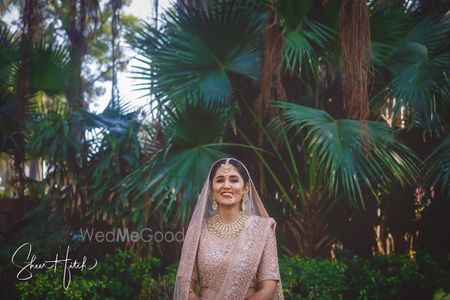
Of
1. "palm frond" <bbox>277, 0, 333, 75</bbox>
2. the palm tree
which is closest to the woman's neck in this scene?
the palm tree

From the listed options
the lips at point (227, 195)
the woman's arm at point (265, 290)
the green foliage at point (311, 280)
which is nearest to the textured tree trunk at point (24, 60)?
the green foliage at point (311, 280)

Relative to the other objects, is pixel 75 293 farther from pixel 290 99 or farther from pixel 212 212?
pixel 290 99

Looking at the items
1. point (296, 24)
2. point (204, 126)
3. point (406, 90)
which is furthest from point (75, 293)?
point (406, 90)

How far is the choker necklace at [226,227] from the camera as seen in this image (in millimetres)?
2889

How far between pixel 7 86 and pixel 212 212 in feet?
17.7

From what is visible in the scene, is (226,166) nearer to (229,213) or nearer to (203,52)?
(229,213)

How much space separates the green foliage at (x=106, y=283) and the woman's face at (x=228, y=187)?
253 centimetres

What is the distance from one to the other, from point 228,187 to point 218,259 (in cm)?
39

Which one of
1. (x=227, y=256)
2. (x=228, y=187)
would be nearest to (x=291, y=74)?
(x=228, y=187)

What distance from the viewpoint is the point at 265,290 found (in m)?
2.77

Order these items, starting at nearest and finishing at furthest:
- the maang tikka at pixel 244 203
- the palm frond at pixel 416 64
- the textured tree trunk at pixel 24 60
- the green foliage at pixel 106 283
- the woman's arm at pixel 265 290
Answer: the woman's arm at pixel 265 290 → the maang tikka at pixel 244 203 → the green foliage at pixel 106 283 → the palm frond at pixel 416 64 → the textured tree trunk at pixel 24 60

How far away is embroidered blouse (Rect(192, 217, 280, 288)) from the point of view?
2.80 m

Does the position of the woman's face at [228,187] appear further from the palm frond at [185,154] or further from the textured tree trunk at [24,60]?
the textured tree trunk at [24,60]

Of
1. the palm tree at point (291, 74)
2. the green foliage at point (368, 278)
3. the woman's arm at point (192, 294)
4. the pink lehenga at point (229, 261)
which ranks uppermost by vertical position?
the palm tree at point (291, 74)
